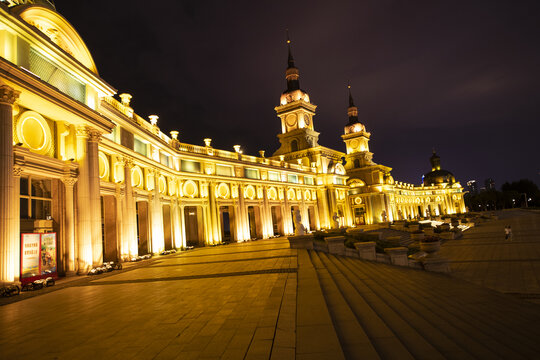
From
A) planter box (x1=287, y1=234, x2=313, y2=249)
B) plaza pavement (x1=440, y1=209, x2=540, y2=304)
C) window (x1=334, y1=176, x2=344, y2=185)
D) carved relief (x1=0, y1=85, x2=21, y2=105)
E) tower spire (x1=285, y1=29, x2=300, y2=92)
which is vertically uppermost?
tower spire (x1=285, y1=29, x2=300, y2=92)

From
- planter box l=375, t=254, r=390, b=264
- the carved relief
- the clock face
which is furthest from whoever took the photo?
the clock face

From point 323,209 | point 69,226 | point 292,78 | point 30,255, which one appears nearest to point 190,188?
point 69,226

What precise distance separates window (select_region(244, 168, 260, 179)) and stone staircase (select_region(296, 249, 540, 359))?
33.6 meters

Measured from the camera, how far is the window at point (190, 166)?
1385 inches

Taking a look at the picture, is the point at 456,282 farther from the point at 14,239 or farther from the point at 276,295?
the point at 14,239

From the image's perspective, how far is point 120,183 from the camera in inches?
879

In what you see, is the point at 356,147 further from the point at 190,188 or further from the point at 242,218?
the point at 190,188

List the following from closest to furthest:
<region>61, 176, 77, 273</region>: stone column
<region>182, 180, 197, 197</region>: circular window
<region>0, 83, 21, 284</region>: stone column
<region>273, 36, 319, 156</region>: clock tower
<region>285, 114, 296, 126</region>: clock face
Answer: <region>0, 83, 21, 284</region>: stone column, <region>61, 176, 77, 273</region>: stone column, <region>182, 180, 197, 197</region>: circular window, <region>273, 36, 319, 156</region>: clock tower, <region>285, 114, 296, 126</region>: clock face

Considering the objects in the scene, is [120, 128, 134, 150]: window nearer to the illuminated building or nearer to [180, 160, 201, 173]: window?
the illuminated building

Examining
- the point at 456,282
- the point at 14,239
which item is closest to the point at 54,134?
the point at 14,239

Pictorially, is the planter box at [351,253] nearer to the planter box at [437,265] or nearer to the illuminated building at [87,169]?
the planter box at [437,265]

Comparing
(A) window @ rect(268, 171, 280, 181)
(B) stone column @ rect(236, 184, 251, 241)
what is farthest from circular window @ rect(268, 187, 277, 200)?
(B) stone column @ rect(236, 184, 251, 241)

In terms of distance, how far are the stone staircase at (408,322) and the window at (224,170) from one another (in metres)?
Result: 29.7

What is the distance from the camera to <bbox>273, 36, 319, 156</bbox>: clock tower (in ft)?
219
